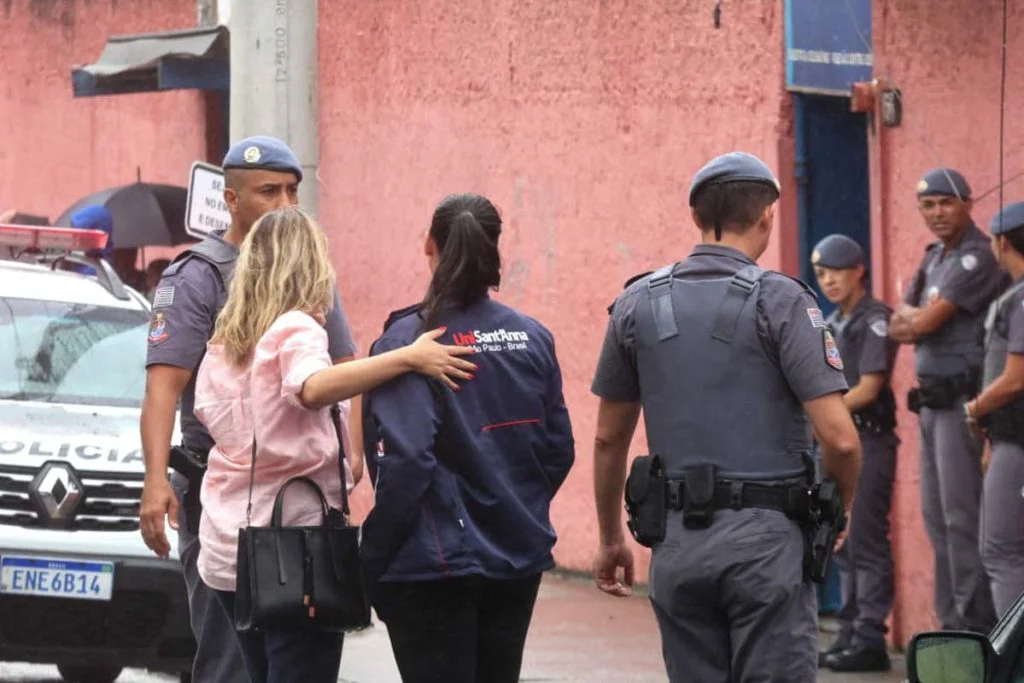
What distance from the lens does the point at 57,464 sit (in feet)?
28.6

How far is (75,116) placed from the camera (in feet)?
62.2

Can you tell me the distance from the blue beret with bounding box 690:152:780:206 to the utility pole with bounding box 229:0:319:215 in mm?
4412

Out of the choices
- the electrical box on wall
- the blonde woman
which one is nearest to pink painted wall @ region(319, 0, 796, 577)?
the electrical box on wall

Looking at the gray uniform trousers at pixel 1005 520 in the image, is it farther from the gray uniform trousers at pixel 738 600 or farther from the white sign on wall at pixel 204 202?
the white sign on wall at pixel 204 202

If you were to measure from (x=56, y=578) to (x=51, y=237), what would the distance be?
205 centimetres

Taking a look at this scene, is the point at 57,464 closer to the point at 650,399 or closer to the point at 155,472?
the point at 155,472

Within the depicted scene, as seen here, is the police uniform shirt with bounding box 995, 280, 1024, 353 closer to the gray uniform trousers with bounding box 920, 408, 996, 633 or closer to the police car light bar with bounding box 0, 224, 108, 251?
the gray uniform trousers with bounding box 920, 408, 996, 633

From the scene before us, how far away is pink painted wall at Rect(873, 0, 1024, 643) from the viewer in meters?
9.33

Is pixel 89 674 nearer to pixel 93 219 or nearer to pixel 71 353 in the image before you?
pixel 71 353

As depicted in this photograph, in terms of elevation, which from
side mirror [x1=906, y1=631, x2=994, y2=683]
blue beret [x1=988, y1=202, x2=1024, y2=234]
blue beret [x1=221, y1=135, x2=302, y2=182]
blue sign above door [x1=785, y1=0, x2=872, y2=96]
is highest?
blue sign above door [x1=785, y1=0, x2=872, y2=96]

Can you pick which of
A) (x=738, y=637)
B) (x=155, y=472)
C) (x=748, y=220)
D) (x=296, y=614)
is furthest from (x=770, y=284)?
(x=155, y=472)

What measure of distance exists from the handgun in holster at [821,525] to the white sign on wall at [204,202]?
20.4ft

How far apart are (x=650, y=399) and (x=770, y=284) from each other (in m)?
0.42

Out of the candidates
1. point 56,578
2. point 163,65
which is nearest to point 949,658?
point 56,578
